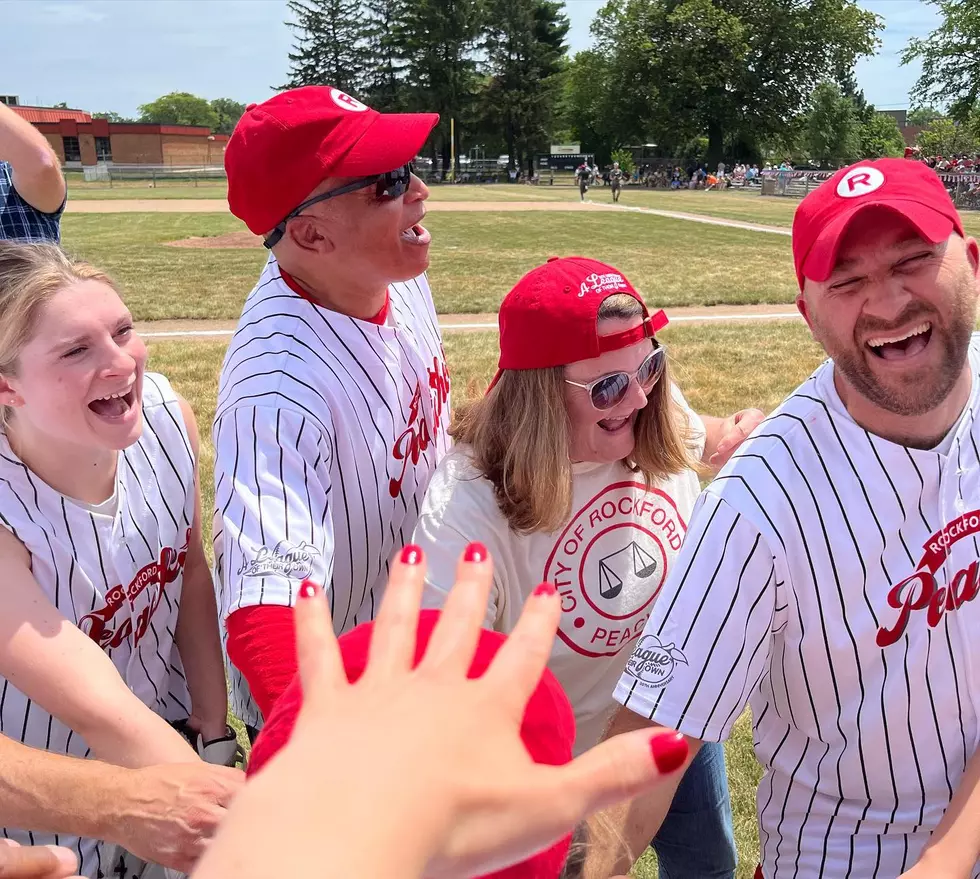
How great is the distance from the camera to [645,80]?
217ft

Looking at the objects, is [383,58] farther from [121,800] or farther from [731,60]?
[121,800]

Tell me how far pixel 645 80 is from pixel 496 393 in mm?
70220

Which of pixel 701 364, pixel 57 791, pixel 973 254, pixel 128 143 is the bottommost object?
pixel 701 364

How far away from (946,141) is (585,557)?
7884cm

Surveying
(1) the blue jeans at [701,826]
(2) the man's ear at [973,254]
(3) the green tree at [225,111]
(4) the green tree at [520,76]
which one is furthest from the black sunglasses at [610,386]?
(3) the green tree at [225,111]

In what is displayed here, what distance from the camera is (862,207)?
70.2 inches

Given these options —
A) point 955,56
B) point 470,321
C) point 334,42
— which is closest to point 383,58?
point 334,42

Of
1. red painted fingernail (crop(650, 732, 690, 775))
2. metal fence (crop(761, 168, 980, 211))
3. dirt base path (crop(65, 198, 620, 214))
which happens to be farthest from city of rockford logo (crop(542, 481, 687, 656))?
metal fence (crop(761, 168, 980, 211))

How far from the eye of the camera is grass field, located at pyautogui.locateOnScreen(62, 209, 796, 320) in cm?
1191

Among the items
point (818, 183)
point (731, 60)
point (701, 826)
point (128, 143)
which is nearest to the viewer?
point (701, 826)

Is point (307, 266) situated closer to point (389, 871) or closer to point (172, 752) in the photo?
point (172, 752)

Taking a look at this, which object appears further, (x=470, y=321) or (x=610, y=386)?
(x=470, y=321)

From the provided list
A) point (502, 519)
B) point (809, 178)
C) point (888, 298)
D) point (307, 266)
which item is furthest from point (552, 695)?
point (809, 178)

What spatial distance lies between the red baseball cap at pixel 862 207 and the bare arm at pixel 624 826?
3.28 feet
